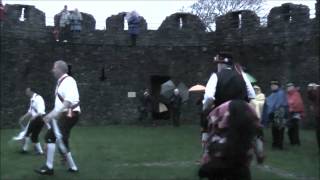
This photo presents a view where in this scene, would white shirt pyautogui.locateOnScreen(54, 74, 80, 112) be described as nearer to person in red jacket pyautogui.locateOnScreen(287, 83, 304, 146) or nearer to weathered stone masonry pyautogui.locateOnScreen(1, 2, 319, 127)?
person in red jacket pyautogui.locateOnScreen(287, 83, 304, 146)

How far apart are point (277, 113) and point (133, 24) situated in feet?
39.5

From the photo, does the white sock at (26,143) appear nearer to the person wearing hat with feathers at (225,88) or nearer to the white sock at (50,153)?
the white sock at (50,153)

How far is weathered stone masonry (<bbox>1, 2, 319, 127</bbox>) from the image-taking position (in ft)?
78.3

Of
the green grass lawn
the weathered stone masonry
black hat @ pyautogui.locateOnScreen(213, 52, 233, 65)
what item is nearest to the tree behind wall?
the weathered stone masonry

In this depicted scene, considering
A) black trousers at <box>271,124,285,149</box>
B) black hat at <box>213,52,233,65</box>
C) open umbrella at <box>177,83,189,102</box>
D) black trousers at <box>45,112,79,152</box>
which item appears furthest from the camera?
open umbrella at <box>177,83,189,102</box>

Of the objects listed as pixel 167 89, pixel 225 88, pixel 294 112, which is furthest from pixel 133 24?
pixel 225 88

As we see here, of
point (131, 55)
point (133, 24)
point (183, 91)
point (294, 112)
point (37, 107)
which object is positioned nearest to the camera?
point (37, 107)

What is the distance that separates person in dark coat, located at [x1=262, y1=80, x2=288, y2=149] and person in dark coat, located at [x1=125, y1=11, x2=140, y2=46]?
11.2 meters

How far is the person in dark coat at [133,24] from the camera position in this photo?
25547 millimetres

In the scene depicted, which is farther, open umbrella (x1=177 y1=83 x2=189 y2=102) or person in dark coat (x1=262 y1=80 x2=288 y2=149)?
open umbrella (x1=177 y1=83 x2=189 y2=102)

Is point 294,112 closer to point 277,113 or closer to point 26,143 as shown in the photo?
point 277,113

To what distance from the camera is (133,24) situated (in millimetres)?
25875

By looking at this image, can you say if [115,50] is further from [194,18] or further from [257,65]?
[257,65]

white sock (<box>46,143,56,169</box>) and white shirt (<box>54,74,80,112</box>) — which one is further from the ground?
white shirt (<box>54,74,80,112</box>)
